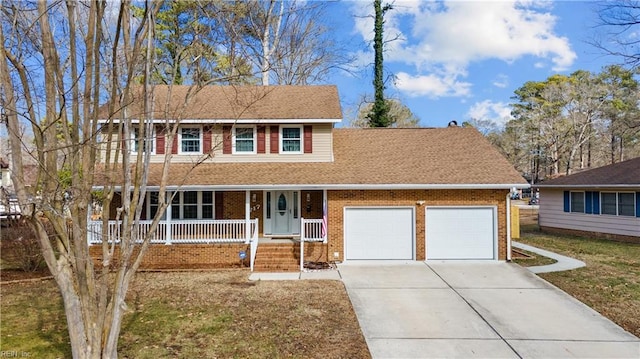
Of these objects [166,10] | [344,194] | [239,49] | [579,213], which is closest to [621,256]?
[579,213]

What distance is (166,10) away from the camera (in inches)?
805

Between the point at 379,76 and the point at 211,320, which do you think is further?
the point at 379,76

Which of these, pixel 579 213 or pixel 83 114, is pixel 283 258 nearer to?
pixel 83 114

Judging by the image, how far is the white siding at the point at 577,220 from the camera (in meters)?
16.4

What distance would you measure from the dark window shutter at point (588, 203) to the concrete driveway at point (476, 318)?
370 inches

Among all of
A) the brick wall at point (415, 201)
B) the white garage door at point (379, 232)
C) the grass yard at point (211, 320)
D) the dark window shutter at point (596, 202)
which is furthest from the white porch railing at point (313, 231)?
the dark window shutter at point (596, 202)

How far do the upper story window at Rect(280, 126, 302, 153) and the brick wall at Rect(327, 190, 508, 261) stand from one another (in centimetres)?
276

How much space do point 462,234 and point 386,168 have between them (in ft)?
11.0

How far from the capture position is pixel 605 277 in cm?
1061

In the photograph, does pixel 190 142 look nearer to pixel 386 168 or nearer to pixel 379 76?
pixel 386 168

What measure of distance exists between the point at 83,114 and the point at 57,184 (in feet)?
2.88

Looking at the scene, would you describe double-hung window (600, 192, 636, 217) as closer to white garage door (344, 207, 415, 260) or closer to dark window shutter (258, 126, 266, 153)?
white garage door (344, 207, 415, 260)

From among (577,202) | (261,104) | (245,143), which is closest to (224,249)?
(245,143)

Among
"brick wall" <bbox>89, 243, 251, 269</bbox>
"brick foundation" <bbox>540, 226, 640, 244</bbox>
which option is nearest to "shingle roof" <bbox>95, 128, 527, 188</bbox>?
"brick wall" <bbox>89, 243, 251, 269</bbox>
